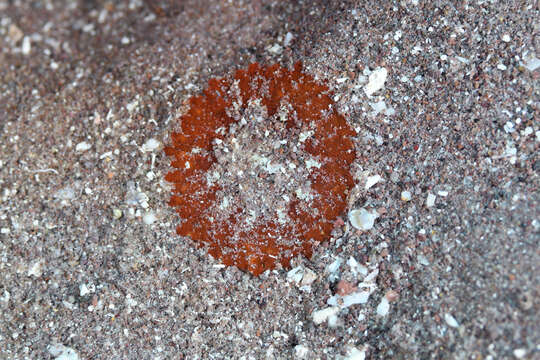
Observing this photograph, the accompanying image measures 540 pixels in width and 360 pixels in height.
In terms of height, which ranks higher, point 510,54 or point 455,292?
point 510,54

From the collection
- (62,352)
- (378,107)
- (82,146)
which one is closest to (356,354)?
(378,107)

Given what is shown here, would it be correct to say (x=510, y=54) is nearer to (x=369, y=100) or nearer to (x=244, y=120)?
(x=369, y=100)

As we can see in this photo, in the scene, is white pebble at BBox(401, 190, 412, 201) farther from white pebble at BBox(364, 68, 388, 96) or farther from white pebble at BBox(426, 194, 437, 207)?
white pebble at BBox(364, 68, 388, 96)

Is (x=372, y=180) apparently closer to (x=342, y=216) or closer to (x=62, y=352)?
(x=342, y=216)

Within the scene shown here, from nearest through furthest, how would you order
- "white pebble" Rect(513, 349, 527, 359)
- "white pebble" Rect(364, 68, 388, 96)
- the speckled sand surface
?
"white pebble" Rect(513, 349, 527, 359) → the speckled sand surface → "white pebble" Rect(364, 68, 388, 96)

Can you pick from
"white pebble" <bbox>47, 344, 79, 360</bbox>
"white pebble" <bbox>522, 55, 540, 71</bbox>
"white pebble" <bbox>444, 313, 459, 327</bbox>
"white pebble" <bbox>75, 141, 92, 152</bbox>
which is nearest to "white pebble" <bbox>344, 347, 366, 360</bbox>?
"white pebble" <bbox>444, 313, 459, 327</bbox>

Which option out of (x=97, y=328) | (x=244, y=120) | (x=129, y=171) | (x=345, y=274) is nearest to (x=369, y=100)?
(x=244, y=120)
